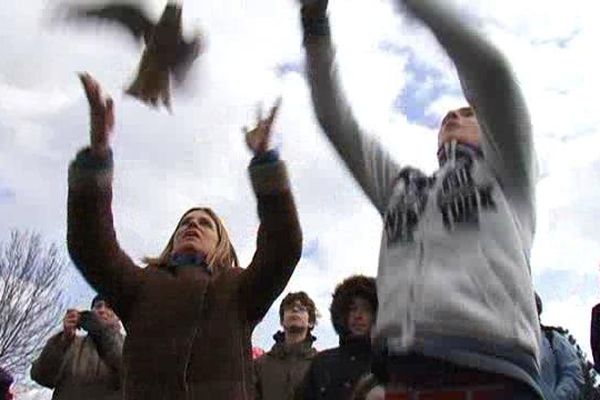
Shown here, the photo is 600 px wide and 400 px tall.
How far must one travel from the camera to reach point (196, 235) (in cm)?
404

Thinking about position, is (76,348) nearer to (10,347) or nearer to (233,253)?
(233,253)

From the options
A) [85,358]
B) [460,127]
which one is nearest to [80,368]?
[85,358]

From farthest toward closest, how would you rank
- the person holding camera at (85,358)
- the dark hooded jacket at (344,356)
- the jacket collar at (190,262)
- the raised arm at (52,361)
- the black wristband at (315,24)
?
the raised arm at (52,361) → the person holding camera at (85,358) → the dark hooded jacket at (344,356) → the jacket collar at (190,262) → the black wristband at (315,24)

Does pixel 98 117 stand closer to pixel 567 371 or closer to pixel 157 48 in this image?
pixel 157 48

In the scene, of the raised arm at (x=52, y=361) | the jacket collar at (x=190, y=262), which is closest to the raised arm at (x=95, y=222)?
the jacket collar at (x=190, y=262)

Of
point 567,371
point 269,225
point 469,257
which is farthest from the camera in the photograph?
point 567,371

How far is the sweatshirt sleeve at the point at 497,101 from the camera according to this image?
239cm

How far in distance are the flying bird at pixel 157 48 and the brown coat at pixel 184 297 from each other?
0.38 metres

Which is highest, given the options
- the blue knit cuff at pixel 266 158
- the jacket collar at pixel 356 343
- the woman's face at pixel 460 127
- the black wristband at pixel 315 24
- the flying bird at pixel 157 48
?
the flying bird at pixel 157 48

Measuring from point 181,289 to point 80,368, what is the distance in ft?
7.08

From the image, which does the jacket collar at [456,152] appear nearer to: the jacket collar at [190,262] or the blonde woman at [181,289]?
the blonde woman at [181,289]

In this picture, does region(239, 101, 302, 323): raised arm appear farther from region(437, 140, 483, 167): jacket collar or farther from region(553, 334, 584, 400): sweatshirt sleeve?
region(437, 140, 483, 167): jacket collar

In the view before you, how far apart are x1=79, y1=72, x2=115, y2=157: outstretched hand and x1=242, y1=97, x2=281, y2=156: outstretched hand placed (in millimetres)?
500

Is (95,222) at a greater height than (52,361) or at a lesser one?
greater
